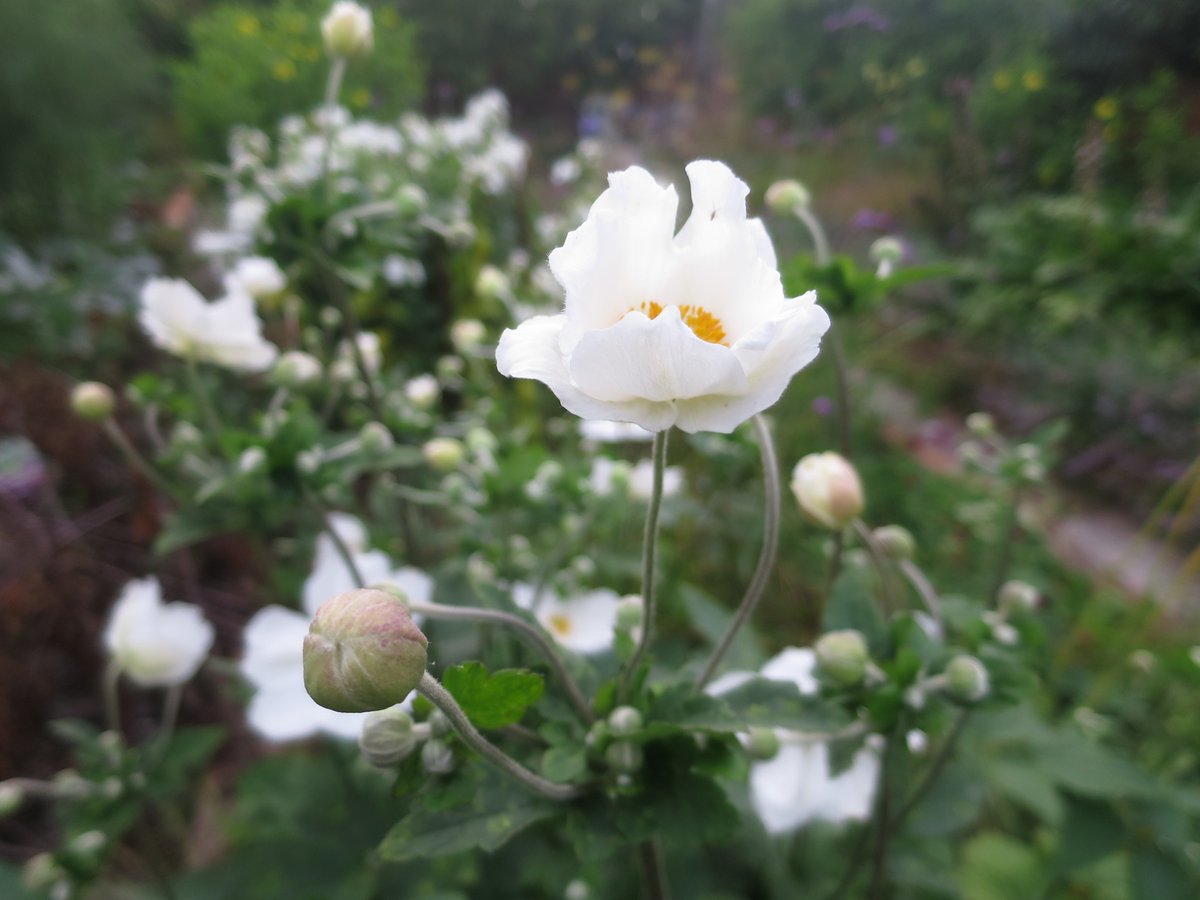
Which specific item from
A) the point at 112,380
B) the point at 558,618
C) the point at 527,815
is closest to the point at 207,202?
the point at 112,380

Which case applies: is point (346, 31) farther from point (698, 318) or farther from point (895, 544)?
point (895, 544)

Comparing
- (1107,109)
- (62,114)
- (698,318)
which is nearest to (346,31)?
(698,318)

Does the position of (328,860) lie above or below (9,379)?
below

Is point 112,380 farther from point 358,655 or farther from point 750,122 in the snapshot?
point 750,122

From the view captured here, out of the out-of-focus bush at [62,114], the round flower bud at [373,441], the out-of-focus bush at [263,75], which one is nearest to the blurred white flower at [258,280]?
the round flower bud at [373,441]

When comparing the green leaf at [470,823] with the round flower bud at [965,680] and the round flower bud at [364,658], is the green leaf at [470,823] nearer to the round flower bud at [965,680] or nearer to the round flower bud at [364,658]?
the round flower bud at [364,658]

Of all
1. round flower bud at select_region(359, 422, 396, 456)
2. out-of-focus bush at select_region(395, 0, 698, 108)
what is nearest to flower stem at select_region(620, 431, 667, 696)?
round flower bud at select_region(359, 422, 396, 456)

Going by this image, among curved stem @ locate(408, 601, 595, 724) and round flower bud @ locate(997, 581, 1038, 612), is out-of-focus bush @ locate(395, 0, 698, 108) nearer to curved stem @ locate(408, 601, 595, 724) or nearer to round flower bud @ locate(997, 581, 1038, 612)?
round flower bud @ locate(997, 581, 1038, 612)
